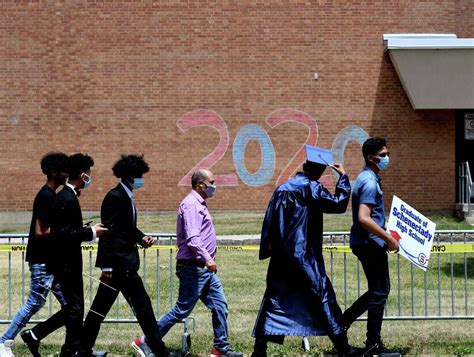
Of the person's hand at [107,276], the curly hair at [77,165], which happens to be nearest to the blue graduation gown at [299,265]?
the person's hand at [107,276]

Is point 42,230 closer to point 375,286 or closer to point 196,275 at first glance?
point 196,275

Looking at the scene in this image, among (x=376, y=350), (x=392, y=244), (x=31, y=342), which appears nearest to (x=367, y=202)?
(x=392, y=244)

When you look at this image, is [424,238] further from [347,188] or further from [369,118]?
[369,118]

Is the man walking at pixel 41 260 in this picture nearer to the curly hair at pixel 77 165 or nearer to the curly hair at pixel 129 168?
the curly hair at pixel 77 165

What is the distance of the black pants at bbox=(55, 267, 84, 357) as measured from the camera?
7.36 m

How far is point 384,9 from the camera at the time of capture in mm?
20859

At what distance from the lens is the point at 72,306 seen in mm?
7367

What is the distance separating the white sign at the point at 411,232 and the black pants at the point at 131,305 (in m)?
2.37

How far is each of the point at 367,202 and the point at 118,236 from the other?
7.41ft

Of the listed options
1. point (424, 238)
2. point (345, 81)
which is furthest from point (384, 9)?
point (424, 238)

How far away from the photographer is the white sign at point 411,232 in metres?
7.80

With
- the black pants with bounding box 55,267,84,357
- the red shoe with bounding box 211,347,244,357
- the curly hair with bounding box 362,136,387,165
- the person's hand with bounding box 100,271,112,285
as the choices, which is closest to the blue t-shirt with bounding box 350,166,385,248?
the curly hair with bounding box 362,136,387,165

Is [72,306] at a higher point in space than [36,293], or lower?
lower

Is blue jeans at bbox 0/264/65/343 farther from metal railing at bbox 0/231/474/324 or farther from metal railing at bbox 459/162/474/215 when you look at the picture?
metal railing at bbox 459/162/474/215
